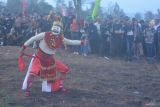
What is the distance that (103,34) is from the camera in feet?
59.1

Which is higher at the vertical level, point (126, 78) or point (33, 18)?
point (33, 18)

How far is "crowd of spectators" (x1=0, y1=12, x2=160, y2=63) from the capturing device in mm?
16984

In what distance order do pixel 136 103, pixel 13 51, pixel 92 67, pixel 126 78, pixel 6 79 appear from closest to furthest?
pixel 136 103, pixel 6 79, pixel 126 78, pixel 92 67, pixel 13 51

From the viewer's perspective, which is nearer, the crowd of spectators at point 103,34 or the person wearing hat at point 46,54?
the person wearing hat at point 46,54

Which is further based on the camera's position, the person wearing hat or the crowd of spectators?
the crowd of spectators

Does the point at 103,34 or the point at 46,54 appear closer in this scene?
the point at 46,54

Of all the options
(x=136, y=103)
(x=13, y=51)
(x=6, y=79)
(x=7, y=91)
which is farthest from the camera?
(x=13, y=51)

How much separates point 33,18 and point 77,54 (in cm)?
266

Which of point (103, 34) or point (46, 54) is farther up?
point (46, 54)

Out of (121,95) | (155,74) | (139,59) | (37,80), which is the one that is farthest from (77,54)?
(121,95)

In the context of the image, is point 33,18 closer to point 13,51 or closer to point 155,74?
point 13,51

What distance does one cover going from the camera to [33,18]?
18672 millimetres

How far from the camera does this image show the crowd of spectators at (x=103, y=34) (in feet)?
55.7

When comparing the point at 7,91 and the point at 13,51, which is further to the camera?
the point at 13,51
